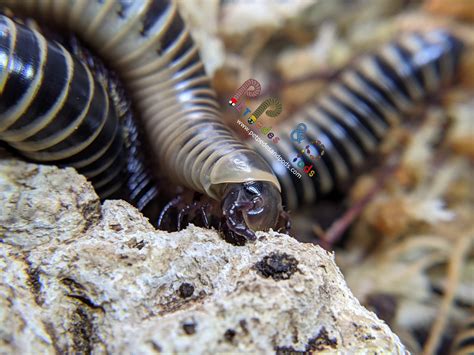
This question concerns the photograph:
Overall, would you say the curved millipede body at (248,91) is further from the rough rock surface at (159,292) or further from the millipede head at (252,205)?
the rough rock surface at (159,292)

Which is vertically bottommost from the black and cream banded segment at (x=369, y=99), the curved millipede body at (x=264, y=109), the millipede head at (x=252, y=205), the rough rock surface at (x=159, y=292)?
the rough rock surface at (x=159, y=292)

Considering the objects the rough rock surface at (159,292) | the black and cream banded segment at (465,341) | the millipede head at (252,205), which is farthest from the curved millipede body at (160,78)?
the black and cream banded segment at (465,341)

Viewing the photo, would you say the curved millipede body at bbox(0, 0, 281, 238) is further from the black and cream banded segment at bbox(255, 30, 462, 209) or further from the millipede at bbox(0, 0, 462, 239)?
the black and cream banded segment at bbox(255, 30, 462, 209)

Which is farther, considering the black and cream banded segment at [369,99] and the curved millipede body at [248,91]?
the black and cream banded segment at [369,99]

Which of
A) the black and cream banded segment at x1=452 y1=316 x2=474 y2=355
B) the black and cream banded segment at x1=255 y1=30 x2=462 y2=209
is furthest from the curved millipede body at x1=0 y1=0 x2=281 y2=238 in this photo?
the black and cream banded segment at x1=452 y1=316 x2=474 y2=355

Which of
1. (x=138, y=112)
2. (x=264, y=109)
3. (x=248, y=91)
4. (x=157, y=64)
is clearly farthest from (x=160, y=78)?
(x=264, y=109)

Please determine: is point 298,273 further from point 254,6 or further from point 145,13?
point 254,6
